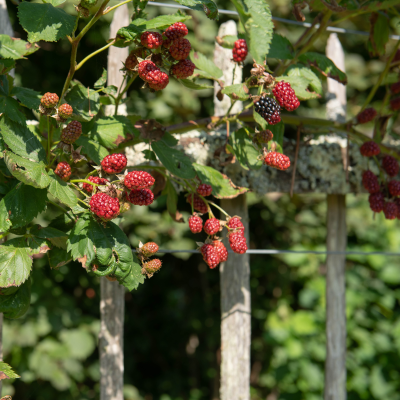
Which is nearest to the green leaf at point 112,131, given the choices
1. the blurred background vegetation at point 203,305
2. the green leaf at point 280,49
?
the green leaf at point 280,49

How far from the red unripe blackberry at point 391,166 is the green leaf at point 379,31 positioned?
355mm

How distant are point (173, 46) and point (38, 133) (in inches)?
14.9

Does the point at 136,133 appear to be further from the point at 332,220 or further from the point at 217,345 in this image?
the point at 217,345

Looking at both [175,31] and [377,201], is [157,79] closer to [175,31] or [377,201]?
[175,31]

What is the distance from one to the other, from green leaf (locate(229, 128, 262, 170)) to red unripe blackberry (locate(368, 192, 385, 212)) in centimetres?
39

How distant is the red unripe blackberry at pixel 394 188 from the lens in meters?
1.10

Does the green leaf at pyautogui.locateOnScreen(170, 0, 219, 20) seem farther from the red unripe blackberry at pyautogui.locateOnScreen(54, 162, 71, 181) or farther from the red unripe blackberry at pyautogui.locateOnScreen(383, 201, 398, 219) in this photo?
the red unripe blackberry at pyautogui.locateOnScreen(383, 201, 398, 219)

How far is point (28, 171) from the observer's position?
657 mm

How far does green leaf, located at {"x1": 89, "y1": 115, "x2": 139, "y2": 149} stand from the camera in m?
0.85

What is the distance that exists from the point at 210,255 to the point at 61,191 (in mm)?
323

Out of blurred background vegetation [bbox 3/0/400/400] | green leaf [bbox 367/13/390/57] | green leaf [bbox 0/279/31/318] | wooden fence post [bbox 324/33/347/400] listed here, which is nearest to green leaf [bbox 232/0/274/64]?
green leaf [bbox 0/279/31/318]

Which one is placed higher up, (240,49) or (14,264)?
(240,49)

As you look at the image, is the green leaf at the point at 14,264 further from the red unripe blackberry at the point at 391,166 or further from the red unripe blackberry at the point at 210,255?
the red unripe blackberry at the point at 391,166

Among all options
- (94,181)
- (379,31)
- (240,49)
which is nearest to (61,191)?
(94,181)
